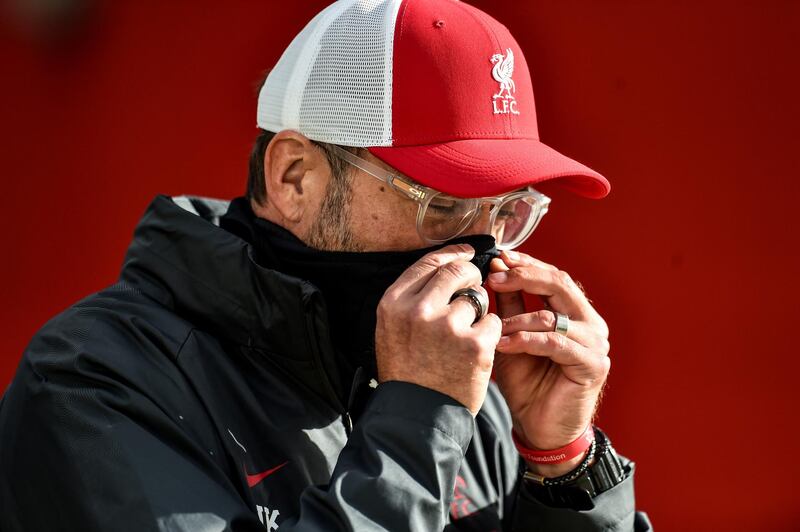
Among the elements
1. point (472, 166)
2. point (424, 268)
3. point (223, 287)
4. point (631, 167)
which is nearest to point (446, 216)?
point (472, 166)

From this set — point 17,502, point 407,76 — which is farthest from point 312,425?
point 407,76

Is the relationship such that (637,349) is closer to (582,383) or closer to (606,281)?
(606,281)

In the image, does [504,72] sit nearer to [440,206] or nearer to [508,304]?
[440,206]

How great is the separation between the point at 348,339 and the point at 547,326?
0.47 meters

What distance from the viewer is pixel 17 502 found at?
157cm

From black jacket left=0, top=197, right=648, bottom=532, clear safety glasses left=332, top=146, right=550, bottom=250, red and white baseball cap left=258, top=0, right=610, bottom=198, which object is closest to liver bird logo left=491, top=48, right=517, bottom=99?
red and white baseball cap left=258, top=0, right=610, bottom=198

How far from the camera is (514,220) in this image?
2.20 m

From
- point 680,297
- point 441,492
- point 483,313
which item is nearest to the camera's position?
point 441,492

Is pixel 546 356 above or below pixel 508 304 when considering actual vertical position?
below

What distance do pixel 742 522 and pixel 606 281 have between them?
117cm

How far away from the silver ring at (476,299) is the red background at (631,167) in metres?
1.98

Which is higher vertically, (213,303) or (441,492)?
(213,303)

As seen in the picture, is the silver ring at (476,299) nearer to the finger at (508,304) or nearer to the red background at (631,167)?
the finger at (508,304)

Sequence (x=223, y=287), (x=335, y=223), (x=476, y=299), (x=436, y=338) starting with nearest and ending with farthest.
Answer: (x=436, y=338)
(x=476, y=299)
(x=223, y=287)
(x=335, y=223)
